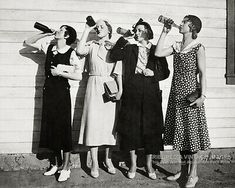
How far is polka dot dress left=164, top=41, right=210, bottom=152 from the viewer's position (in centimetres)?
400

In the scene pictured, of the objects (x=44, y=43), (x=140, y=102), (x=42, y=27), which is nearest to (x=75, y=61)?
(x=44, y=43)

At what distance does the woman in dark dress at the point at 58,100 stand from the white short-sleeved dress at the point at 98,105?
0.22 metres

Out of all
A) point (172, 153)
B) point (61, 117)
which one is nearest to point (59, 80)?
point (61, 117)

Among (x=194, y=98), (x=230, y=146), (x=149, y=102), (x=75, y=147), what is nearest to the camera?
(x=194, y=98)

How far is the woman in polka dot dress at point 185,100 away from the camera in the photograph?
3983mm

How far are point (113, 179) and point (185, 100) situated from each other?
5.08 feet

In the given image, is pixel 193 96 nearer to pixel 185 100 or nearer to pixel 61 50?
pixel 185 100

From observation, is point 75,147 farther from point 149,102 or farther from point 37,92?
point 149,102

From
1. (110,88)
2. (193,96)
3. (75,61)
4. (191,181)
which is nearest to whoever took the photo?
(193,96)

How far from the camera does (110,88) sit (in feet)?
13.8

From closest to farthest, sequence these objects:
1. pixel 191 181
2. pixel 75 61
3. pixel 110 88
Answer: pixel 191 181, pixel 110 88, pixel 75 61

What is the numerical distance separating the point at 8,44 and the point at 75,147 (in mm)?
1931

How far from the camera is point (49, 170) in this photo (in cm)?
452

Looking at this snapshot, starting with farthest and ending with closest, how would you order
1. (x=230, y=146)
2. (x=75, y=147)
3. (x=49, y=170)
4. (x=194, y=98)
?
(x=230, y=146)
(x=75, y=147)
(x=49, y=170)
(x=194, y=98)
